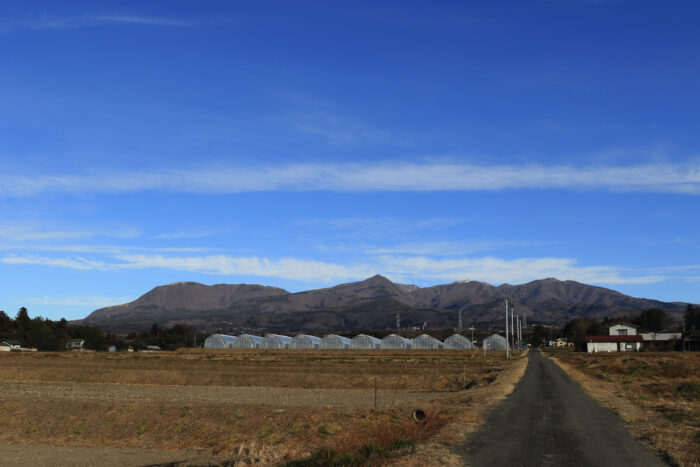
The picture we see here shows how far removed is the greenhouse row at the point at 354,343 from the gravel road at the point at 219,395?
395 ft

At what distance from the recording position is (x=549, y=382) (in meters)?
50.9

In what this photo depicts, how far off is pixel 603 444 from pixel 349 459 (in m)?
9.39

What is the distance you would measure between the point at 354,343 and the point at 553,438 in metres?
160

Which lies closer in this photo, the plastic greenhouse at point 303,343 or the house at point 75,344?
the plastic greenhouse at point 303,343

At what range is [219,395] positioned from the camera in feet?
163

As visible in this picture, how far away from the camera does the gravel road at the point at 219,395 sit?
43406mm

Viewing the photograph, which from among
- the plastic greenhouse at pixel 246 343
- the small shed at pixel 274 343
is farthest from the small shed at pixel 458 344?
the plastic greenhouse at pixel 246 343

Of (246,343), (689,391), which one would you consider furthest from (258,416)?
(246,343)

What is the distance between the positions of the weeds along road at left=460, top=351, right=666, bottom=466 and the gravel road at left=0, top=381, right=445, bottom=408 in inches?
484

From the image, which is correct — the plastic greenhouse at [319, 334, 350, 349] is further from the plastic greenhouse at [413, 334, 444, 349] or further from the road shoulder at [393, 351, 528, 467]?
the road shoulder at [393, 351, 528, 467]

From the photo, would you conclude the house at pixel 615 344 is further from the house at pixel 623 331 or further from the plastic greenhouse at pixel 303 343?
the plastic greenhouse at pixel 303 343

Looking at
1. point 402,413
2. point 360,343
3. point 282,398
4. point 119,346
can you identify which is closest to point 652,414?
point 402,413

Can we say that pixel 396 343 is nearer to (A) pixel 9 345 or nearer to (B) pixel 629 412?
(A) pixel 9 345

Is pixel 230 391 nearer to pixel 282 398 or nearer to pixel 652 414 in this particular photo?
pixel 282 398
